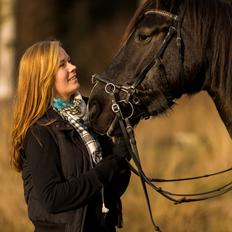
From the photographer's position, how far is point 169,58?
377 cm

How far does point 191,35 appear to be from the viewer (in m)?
3.74

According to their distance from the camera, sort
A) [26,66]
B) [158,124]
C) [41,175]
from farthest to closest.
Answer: [158,124]
[26,66]
[41,175]

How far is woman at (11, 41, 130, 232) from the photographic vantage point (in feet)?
11.6

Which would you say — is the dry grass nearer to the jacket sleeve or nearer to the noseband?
the noseband

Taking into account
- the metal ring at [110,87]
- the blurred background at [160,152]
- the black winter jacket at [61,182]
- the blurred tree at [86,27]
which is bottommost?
the blurred tree at [86,27]

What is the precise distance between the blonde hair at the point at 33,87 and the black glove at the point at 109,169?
42 centimetres

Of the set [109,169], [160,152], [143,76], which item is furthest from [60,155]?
[160,152]

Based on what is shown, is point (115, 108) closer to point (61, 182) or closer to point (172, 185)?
point (61, 182)

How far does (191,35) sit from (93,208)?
104cm

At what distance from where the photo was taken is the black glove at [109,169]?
11.7 ft

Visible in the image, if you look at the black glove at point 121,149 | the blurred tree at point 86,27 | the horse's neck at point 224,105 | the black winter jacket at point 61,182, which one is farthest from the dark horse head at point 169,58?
the blurred tree at point 86,27

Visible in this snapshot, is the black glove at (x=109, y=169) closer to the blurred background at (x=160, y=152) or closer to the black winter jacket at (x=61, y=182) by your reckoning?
the black winter jacket at (x=61, y=182)

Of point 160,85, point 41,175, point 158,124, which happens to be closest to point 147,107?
point 160,85

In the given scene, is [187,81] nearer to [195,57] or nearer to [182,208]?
[195,57]
